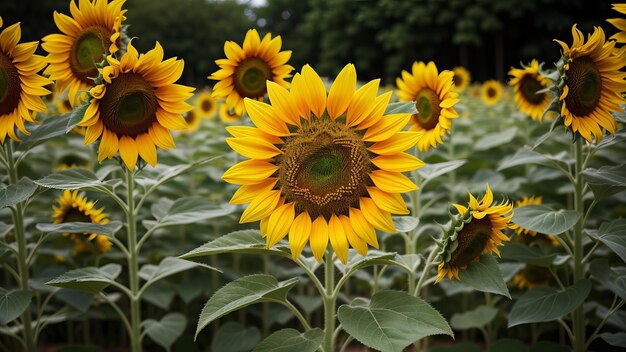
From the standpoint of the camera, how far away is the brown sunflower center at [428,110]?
2217 millimetres

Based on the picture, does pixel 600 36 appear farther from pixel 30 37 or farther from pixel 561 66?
pixel 30 37

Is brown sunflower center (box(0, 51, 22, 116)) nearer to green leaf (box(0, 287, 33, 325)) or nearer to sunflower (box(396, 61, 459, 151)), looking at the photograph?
green leaf (box(0, 287, 33, 325))

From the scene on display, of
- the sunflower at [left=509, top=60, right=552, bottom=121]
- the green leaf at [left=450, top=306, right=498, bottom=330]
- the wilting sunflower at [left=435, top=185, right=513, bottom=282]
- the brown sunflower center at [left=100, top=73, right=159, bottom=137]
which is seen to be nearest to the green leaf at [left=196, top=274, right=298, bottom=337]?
the wilting sunflower at [left=435, top=185, right=513, bottom=282]

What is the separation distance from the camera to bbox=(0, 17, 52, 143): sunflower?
179 centimetres

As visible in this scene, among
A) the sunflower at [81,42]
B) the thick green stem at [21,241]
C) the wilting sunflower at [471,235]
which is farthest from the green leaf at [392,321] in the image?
the thick green stem at [21,241]

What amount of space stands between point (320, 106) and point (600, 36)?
3.19ft

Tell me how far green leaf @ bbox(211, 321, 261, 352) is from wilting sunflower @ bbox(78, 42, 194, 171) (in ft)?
3.60

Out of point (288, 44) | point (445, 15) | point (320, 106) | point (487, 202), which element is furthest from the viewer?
point (288, 44)

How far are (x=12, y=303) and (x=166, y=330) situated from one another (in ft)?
2.08

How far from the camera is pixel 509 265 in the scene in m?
2.43

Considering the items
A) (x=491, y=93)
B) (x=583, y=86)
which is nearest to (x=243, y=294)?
(x=583, y=86)

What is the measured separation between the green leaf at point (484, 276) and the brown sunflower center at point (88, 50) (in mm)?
1361

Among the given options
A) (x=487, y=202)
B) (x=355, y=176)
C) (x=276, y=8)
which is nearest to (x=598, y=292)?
(x=487, y=202)

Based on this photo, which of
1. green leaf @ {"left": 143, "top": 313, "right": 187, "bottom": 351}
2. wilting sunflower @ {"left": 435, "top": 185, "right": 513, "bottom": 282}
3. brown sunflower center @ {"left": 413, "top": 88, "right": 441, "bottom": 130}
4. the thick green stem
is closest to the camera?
wilting sunflower @ {"left": 435, "top": 185, "right": 513, "bottom": 282}
